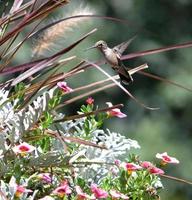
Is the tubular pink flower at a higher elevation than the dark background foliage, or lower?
lower

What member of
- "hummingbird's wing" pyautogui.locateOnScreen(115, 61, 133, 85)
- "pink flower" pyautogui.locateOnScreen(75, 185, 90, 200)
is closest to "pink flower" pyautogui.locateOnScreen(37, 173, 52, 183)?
"pink flower" pyautogui.locateOnScreen(75, 185, 90, 200)

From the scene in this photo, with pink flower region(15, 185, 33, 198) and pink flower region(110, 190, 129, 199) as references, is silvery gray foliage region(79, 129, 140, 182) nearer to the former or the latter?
pink flower region(110, 190, 129, 199)

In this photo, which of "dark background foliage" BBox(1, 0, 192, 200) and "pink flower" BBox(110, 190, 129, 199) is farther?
"dark background foliage" BBox(1, 0, 192, 200)

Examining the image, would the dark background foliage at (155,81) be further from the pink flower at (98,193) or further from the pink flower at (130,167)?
the pink flower at (98,193)

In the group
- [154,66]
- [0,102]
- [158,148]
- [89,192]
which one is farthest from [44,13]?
[154,66]

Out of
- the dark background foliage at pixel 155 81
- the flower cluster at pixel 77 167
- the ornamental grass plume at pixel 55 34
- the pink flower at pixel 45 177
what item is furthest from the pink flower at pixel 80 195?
the dark background foliage at pixel 155 81

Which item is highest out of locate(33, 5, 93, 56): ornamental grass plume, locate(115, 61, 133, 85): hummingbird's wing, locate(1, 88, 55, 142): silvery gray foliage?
locate(33, 5, 93, 56): ornamental grass plume

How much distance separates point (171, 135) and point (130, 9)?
158 centimetres

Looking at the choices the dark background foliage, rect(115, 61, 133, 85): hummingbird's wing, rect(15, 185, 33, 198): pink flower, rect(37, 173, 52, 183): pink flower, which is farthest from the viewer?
the dark background foliage

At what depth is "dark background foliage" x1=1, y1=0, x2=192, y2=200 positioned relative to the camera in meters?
7.33

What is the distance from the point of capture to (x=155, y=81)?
8188 millimetres

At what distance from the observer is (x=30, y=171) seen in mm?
1900

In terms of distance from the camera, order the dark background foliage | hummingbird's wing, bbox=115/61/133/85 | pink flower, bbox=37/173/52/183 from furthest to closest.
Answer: the dark background foliage
hummingbird's wing, bbox=115/61/133/85
pink flower, bbox=37/173/52/183

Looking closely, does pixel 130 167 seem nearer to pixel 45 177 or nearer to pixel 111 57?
pixel 45 177
